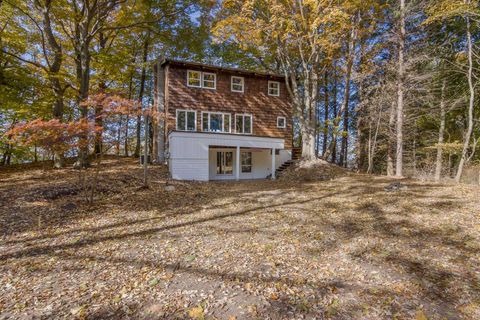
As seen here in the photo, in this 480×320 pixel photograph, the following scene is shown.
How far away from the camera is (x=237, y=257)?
423 centimetres

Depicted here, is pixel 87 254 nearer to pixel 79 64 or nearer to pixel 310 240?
pixel 310 240

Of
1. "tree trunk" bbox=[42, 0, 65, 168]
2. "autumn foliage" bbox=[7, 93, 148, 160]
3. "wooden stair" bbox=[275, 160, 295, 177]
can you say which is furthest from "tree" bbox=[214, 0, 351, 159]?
"autumn foliage" bbox=[7, 93, 148, 160]

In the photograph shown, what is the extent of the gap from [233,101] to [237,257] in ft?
43.9

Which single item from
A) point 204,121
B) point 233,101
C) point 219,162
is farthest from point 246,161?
point 233,101

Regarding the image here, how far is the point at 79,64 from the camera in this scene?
42.5 ft

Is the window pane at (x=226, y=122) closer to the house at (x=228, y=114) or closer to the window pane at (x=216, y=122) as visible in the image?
the house at (x=228, y=114)

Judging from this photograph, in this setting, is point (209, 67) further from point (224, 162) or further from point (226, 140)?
point (224, 162)

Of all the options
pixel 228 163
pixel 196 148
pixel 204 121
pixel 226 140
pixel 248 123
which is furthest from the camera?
pixel 248 123

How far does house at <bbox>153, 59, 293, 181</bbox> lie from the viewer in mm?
14594

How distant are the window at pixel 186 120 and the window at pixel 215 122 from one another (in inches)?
23.2

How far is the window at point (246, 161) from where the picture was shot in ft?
52.2

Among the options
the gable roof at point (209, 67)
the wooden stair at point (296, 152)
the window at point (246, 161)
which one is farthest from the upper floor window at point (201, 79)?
the wooden stair at point (296, 152)

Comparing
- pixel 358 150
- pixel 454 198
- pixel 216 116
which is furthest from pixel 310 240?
pixel 358 150

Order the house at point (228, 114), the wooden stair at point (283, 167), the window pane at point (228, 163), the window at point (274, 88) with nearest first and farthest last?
1. the house at point (228, 114)
2. the window pane at point (228, 163)
3. the wooden stair at point (283, 167)
4. the window at point (274, 88)
